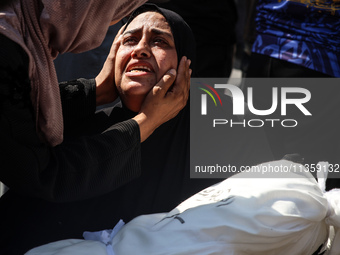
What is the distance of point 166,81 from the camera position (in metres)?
2.15

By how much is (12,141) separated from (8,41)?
293 mm

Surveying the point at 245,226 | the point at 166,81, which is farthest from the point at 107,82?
the point at 245,226

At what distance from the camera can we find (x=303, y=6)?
8.14 feet

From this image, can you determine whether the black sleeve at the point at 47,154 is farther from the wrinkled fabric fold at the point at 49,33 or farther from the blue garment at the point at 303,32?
the blue garment at the point at 303,32

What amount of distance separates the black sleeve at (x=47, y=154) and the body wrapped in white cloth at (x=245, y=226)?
19 cm

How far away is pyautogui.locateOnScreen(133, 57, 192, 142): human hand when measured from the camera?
1908 millimetres

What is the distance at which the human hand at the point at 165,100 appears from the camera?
191 cm

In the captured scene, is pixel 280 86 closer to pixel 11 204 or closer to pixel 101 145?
pixel 101 145

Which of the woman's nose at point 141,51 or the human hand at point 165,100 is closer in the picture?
the human hand at point 165,100

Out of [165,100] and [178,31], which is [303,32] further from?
[165,100]

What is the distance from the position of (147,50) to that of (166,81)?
0.21m

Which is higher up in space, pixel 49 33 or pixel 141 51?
pixel 49 33

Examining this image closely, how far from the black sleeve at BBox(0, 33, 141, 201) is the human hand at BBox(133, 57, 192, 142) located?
0.35 feet

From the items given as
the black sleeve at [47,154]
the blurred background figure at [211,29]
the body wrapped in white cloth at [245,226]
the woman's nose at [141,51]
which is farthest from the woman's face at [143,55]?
the blurred background figure at [211,29]
